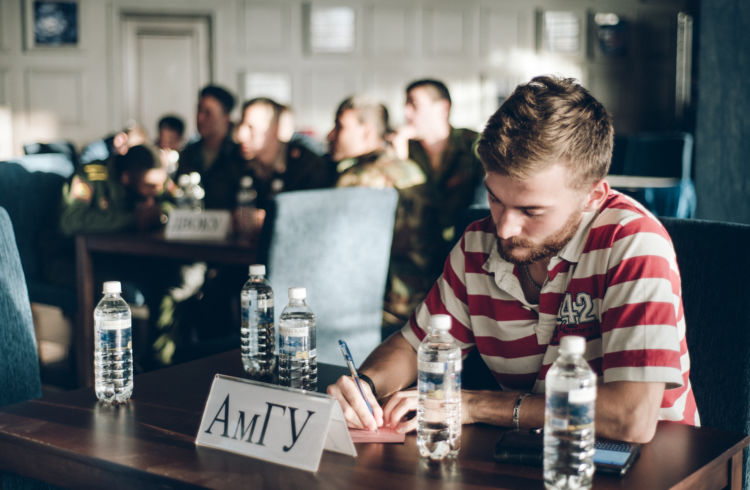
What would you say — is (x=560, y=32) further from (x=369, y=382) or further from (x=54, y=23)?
(x=369, y=382)

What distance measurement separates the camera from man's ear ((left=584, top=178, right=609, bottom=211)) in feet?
4.47

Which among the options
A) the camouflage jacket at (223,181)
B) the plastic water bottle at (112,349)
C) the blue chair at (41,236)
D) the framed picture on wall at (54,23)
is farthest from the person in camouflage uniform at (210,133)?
the framed picture on wall at (54,23)

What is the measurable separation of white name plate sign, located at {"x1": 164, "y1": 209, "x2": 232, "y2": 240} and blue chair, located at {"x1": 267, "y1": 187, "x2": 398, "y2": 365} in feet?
Answer: 3.18

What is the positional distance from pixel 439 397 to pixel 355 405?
6.6 inches

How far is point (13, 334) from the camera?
1.68 metres

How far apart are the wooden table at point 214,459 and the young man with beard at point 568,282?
7cm

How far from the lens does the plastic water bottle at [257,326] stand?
1.63 meters

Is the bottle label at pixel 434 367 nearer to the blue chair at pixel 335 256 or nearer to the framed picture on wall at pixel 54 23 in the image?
the blue chair at pixel 335 256

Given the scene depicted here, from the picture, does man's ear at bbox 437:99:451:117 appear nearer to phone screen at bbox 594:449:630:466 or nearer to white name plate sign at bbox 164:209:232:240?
white name plate sign at bbox 164:209:232:240

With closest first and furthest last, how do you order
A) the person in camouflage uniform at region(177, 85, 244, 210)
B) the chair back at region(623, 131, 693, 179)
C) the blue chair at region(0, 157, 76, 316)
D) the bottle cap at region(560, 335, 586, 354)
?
the bottle cap at region(560, 335, 586, 354) → the blue chair at region(0, 157, 76, 316) → the person in camouflage uniform at region(177, 85, 244, 210) → the chair back at region(623, 131, 693, 179)

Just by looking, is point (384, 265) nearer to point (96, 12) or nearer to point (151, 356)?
point (151, 356)

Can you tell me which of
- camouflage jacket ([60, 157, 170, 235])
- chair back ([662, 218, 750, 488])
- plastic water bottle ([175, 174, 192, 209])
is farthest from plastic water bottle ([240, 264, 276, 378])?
plastic water bottle ([175, 174, 192, 209])

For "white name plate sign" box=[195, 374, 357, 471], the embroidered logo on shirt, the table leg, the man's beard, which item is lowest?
the table leg

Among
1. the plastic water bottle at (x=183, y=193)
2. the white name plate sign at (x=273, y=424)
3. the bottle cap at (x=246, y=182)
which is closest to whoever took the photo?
the white name plate sign at (x=273, y=424)
